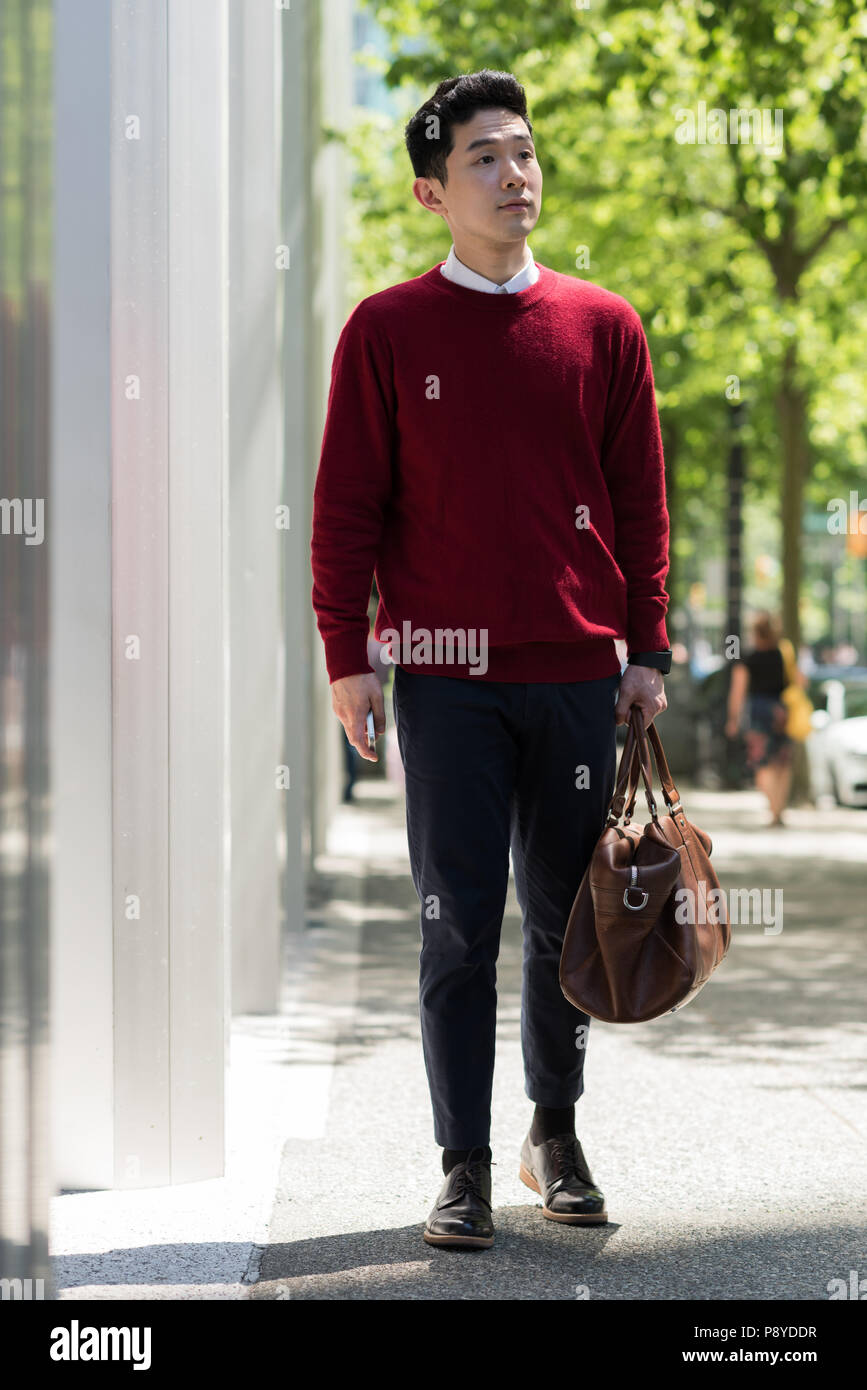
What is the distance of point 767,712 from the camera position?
50.1 feet

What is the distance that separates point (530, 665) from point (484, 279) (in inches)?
30.2

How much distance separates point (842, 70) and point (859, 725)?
876cm

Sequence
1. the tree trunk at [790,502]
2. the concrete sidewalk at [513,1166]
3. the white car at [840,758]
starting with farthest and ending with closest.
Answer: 1. the tree trunk at [790,502]
2. the white car at [840,758]
3. the concrete sidewalk at [513,1166]

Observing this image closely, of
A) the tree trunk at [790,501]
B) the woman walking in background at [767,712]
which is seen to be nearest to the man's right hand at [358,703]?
the woman walking in background at [767,712]

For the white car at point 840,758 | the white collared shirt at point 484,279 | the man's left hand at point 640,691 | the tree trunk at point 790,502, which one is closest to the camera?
the white collared shirt at point 484,279

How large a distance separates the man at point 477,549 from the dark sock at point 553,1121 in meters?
0.19

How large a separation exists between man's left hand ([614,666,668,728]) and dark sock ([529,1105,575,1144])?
0.82 meters

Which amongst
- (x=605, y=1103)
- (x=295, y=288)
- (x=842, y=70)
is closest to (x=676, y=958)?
(x=605, y=1103)

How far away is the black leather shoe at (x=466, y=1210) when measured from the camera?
3748mm

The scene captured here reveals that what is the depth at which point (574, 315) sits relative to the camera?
3.77 metres

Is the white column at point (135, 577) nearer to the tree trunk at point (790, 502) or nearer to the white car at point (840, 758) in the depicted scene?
the white car at point (840, 758)

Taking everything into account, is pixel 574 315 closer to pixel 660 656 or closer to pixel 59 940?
pixel 660 656

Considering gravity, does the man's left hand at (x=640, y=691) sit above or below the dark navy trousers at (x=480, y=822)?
above

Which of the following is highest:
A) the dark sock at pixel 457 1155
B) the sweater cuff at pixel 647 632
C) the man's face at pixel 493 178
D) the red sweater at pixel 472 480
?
the man's face at pixel 493 178
